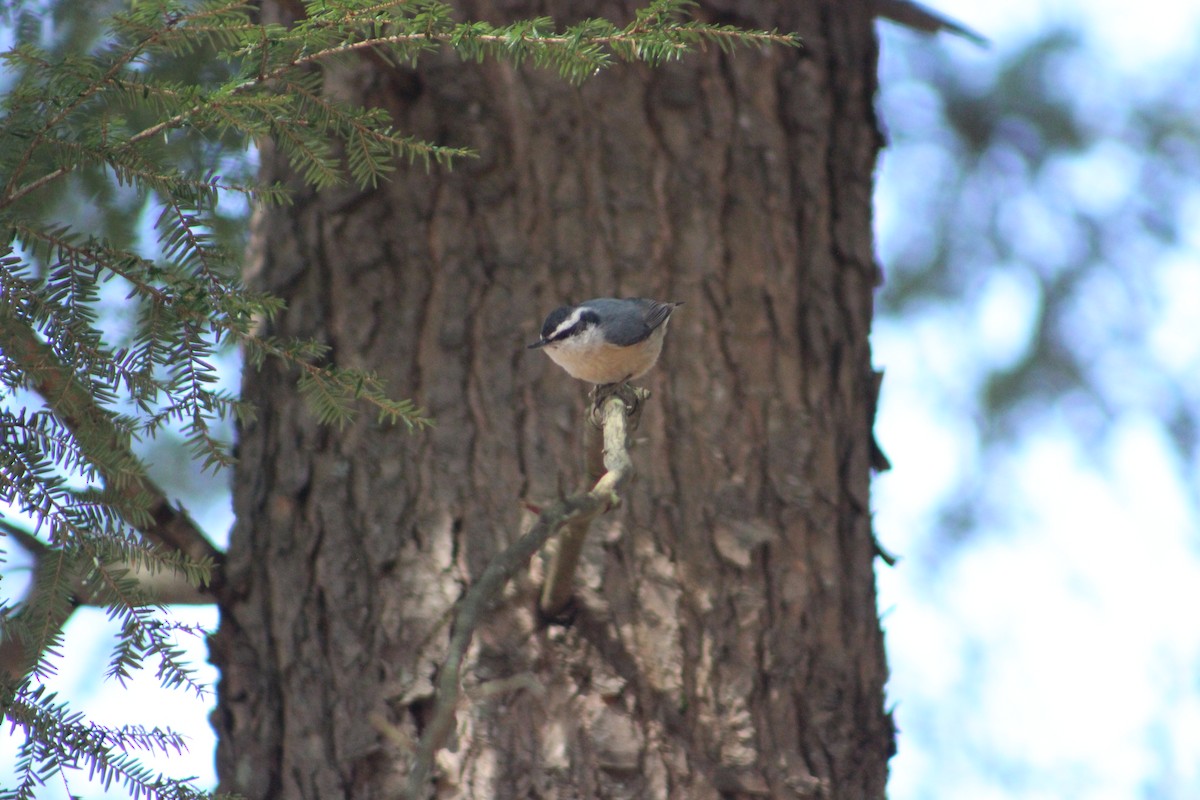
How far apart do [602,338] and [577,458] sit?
319 mm

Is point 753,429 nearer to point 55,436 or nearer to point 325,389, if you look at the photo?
point 325,389

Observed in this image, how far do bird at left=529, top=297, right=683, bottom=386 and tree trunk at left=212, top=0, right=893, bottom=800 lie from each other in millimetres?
147

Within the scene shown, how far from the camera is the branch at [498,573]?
1.39 m

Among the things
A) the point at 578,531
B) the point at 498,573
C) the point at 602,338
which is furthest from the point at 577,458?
the point at 498,573

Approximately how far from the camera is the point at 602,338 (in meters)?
2.30

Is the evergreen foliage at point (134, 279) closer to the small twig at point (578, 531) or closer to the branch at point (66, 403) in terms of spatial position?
the branch at point (66, 403)

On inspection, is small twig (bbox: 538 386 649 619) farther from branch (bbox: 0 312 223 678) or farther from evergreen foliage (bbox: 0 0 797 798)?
branch (bbox: 0 312 223 678)

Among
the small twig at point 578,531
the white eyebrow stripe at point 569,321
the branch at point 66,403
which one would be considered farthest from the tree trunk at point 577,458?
the branch at point 66,403

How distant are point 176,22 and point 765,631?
5.24 feet

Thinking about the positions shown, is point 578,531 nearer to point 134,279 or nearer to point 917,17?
point 134,279

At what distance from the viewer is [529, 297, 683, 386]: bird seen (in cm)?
233

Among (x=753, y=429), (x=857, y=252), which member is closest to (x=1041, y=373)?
(x=857, y=252)

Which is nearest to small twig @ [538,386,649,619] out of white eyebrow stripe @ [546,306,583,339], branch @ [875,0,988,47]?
white eyebrow stripe @ [546,306,583,339]

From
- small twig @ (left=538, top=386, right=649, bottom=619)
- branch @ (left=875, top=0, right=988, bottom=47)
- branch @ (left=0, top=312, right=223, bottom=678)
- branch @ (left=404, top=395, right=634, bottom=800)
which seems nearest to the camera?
branch @ (left=404, top=395, right=634, bottom=800)
